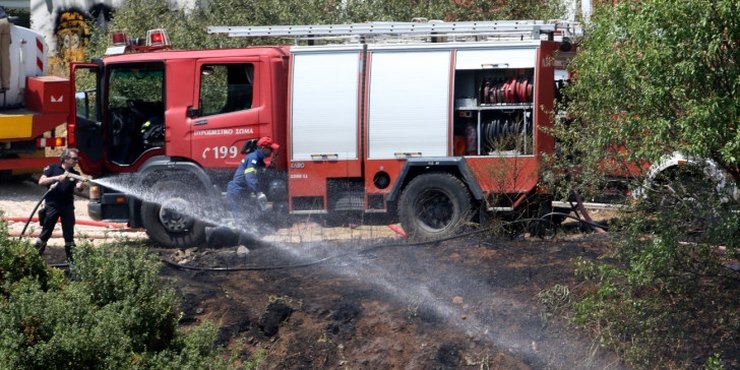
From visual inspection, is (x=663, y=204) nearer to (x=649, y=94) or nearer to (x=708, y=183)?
(x=708, y=183)

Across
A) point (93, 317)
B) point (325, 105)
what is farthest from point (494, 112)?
point (93, 317)

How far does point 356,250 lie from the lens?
11633mm

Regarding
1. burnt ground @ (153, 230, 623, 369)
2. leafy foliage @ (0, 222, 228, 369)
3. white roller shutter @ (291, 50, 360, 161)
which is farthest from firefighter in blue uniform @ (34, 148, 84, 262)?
A: leafy foliage @ (0, 222, 228, 369)

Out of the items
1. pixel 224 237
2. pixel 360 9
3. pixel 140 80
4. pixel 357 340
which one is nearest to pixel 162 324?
pixel 357 340

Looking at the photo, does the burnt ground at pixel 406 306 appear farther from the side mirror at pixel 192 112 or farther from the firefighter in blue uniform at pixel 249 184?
the side mirror at pixel 192 112

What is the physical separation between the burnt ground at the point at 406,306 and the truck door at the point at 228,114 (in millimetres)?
2411

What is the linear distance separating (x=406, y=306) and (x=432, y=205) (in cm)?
350

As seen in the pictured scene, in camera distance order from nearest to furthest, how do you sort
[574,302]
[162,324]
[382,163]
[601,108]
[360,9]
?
[162,324], [601,108], [574,302], [382,163], [360,9]

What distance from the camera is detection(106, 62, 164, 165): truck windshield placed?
13984mm

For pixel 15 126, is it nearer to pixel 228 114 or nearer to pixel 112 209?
pixel 112 209

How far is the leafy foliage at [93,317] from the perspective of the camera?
18.6ft

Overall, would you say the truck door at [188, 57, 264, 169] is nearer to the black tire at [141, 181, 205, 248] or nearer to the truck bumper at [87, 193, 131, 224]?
the black tire at [141, 181, 205, 248]

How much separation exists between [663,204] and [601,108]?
965 millimetres

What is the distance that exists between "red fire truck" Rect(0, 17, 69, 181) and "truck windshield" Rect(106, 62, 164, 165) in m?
3.53
